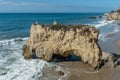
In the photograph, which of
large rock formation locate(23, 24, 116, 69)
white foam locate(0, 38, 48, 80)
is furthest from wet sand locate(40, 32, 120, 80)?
white foam locate(0, 38, 48, 80)

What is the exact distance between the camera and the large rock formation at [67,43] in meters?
25.1

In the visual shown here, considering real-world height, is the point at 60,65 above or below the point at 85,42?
below

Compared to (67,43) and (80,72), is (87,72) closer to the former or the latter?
(80,72)

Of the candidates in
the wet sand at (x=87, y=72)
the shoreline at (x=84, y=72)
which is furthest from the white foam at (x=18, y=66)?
the wet sand at (x=87, y=72)

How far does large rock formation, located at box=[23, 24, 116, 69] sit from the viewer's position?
25119mm

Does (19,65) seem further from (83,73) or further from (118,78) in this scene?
(118,78)

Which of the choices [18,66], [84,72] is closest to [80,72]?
[84,72]

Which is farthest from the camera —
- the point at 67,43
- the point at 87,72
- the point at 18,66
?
the point at 67,43

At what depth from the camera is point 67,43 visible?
26344mm

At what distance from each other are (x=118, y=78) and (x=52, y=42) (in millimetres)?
8326

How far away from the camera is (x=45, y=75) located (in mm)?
23125

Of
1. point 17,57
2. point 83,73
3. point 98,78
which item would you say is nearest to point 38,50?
point 17,57

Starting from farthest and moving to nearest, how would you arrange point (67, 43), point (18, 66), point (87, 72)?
1. point (67, 43)
2. point (18, 66)
3. point (87, 72)

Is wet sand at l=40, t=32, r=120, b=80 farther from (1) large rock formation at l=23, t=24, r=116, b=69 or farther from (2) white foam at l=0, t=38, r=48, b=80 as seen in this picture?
(2) white foam at l=0, t=38, r=48, b=80
